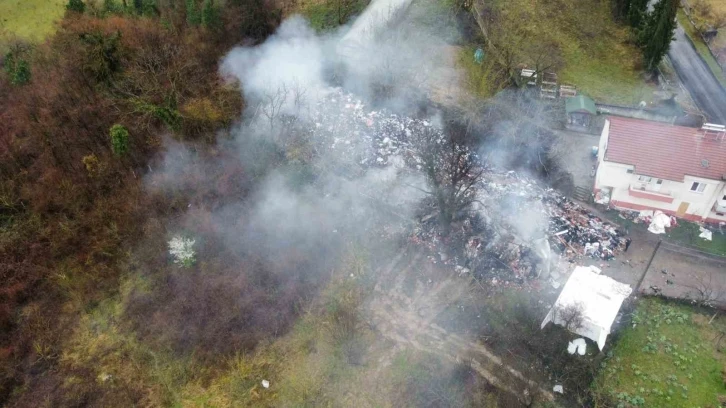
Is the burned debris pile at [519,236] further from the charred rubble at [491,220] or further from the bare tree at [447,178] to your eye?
the bare tree at [447,178]

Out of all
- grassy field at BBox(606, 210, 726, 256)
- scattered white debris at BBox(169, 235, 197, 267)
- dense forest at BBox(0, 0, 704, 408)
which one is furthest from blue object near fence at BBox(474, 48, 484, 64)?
scattered white debris at BBox(169, 235, 197, 267)

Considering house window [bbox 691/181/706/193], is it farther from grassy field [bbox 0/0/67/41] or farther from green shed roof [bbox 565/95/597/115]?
grassy field [bbox 0/0/67/41]

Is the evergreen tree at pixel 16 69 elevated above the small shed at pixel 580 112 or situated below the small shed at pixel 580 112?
above

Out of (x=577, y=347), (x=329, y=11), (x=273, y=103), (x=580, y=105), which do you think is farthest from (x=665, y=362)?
(x=329, y=11)

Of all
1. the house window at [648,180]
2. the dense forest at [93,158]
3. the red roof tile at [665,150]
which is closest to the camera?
the dense forest at [93,158]

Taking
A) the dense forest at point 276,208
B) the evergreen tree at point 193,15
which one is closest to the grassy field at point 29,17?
the dense forest at point 276,208

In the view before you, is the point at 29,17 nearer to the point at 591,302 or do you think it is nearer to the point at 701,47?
the point at 591,302
